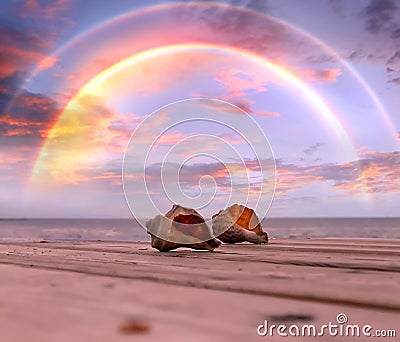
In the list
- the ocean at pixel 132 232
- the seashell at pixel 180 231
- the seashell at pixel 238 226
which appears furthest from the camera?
the ocean at pixel 132 232

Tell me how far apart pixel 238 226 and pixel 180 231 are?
95.6 inches

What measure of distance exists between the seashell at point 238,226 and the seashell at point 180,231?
76.6 inches

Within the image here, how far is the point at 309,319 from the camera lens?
1.55 meters

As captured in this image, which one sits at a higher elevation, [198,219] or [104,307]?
[198,219]

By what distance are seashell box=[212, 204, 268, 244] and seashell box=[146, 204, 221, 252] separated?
1.95 m

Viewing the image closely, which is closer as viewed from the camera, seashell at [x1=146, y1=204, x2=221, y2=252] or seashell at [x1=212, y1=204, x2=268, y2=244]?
seashell at [x1=146, y1=204, x2=221, y2=252]

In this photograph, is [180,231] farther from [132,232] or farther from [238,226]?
[132,232]

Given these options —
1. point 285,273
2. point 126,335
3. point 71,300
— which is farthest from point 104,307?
point 285,273

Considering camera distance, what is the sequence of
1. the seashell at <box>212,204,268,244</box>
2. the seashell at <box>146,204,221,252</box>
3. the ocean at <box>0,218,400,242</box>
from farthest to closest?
the ocean at <box>0,218,400,242</box>, the seashell at <box>212,204,268,244</box>, the seashell at <box>146,204,221,252</box>

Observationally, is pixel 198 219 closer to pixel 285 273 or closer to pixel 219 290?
pixel 285 273

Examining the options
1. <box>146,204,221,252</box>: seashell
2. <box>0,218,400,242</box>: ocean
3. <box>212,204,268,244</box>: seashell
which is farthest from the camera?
<box>0,218,400,242</box>: ocean

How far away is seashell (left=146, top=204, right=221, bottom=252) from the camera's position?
18.8 ft

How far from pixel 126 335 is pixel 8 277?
176cm

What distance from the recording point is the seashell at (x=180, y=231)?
225 inches
